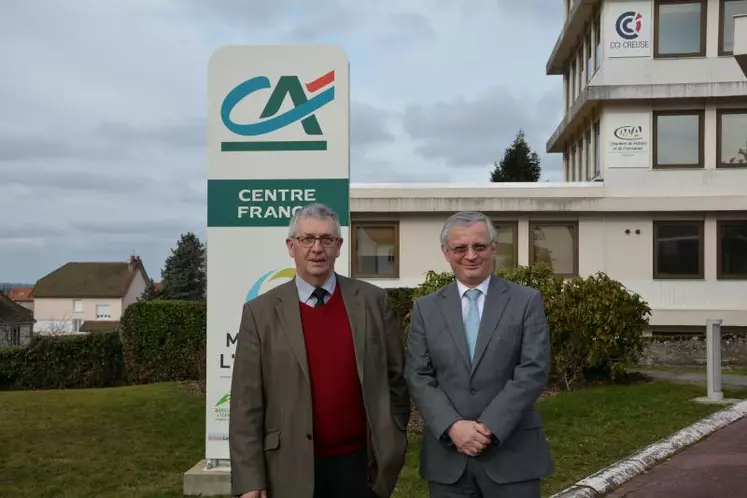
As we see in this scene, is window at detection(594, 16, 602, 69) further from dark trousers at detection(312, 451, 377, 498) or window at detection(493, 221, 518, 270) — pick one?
dark trousers at detection(312, 451, 377, 498)

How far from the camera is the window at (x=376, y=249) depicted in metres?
23.8

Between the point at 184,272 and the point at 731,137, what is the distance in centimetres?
3290

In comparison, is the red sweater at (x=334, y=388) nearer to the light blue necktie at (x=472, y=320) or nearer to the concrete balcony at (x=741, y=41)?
the light blue necktie at (x=472, y=320)

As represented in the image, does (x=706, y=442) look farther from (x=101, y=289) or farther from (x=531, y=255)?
(x=101, y=289)

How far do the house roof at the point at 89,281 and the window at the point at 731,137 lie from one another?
71155 mm

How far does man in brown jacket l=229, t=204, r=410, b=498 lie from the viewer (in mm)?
3703

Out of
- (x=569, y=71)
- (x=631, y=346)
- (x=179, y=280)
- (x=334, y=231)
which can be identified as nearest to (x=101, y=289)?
(x=179, y=280)

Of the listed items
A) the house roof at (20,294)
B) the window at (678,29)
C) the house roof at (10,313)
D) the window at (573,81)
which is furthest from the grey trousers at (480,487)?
the house roof at (20,294)

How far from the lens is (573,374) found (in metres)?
14.1

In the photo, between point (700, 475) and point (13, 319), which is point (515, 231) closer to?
point (700, 475)

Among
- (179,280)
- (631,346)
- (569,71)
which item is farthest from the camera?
(179,280)

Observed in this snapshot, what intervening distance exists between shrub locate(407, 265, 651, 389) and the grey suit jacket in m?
9.95

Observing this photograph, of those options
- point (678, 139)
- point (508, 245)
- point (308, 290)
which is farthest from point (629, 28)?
Answer: point (308, 290)

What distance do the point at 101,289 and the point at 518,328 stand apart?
85743 millimetres
